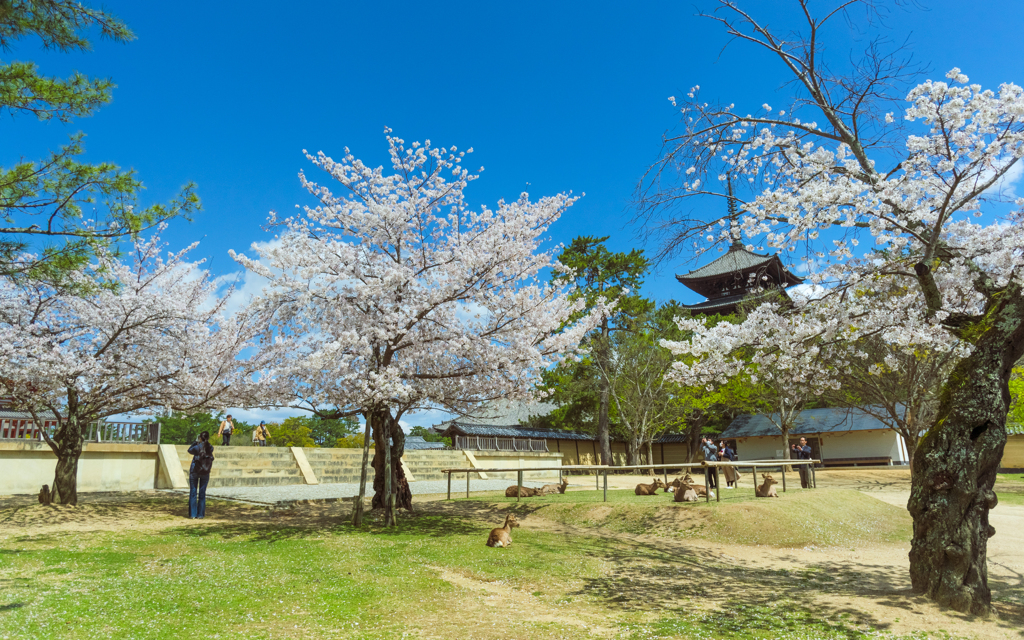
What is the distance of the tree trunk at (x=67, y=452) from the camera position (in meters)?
11.7

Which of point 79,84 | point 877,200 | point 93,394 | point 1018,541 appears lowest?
point 1018,541

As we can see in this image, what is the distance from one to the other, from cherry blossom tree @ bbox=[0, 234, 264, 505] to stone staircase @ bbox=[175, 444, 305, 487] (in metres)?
5.07

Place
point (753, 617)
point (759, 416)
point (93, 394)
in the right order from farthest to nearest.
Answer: point (759, 416) → point (93, 394) → point (753, 617)

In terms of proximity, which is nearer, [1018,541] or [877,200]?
[877,200]

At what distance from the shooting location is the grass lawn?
521 cm

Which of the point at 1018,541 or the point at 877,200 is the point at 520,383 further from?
the point at 1018,541

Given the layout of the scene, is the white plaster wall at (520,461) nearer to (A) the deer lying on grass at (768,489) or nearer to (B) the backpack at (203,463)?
(A) the deer lying on grass at (768,489)

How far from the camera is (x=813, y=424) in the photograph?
117 feet

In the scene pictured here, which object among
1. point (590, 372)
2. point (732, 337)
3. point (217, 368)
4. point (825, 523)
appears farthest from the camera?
point (590, 372)

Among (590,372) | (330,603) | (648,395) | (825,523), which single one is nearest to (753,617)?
(330,603)

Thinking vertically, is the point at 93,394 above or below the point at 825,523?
above

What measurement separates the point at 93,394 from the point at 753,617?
12.2 meters

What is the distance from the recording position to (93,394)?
1159cm

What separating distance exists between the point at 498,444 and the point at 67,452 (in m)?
22.6
